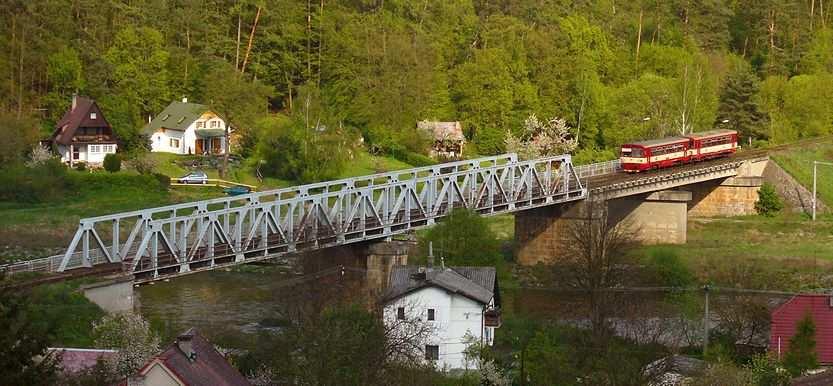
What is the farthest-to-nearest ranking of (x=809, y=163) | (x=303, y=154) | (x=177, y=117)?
(x=177, y=117)
(x=809, y=163)
(x=303, y=154)

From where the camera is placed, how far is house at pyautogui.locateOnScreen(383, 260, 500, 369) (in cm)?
5059

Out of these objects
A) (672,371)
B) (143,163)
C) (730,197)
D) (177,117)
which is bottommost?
(672,371)

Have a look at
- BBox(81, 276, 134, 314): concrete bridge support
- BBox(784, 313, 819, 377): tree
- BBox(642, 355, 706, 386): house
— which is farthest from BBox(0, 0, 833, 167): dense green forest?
BBox(784, 313, 819, 377): tree

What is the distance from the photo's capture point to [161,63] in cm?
10850

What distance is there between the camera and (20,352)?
33.6 m

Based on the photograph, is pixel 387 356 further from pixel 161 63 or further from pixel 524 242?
pixel 161 63

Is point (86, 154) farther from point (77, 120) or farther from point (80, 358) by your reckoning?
point (80, 358)

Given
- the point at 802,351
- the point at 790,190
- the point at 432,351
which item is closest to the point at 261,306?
the point at 432,351

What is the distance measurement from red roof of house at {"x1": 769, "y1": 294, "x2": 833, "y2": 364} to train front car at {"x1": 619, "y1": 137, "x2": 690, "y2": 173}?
37.8 metres

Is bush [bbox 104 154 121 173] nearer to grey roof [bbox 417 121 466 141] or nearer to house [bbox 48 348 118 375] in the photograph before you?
grey roof [bbox 417 121 466 141]

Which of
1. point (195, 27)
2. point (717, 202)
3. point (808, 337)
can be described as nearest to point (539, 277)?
point (717, 202)

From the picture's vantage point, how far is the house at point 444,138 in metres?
108

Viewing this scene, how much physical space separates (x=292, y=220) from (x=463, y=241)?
6.89 m

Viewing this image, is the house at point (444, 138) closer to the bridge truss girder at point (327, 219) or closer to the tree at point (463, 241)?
the bridge truss girder at point (327, 219)
